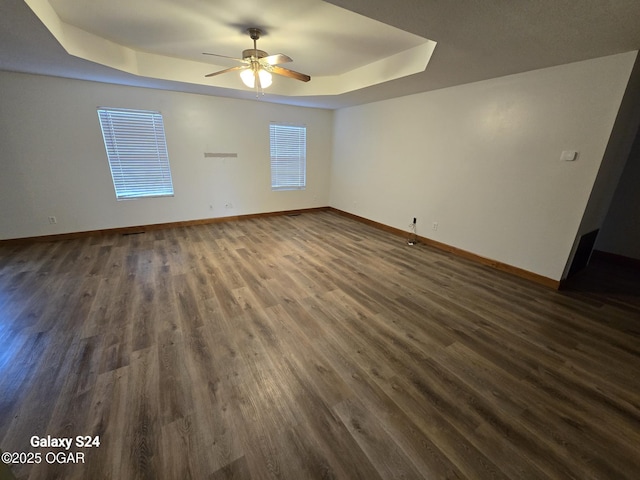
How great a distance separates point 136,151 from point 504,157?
5839mm

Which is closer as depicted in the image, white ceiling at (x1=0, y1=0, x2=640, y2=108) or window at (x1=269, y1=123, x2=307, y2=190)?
white ceiling at (x1=0, y1=0, x2=640, y2=108)

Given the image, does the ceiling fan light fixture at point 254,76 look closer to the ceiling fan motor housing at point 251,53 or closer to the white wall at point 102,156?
the ceiling fan motor housing at point 251,53

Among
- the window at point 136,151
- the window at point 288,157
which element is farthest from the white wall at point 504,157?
the window at point 136,151

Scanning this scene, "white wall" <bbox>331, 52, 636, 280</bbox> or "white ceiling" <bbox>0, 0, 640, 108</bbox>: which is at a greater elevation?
"white ceiling" <bbox>0, 0, 640, 108</bbox>

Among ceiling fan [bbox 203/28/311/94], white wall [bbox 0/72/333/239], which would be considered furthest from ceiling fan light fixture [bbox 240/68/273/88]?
white wall [bbox 0/72/333/239]

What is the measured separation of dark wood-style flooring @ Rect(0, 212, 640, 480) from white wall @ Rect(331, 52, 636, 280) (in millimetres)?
762

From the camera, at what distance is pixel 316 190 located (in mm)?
6672

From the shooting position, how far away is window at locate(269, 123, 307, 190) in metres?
5.80

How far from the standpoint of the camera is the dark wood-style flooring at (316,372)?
131cm

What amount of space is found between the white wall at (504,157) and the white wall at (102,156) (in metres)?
2.67

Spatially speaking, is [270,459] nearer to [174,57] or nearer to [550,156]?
[550,156]

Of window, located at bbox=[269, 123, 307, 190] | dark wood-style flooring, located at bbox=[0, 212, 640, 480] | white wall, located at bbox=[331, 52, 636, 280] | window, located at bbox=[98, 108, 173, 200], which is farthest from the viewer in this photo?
window, located at bbox=[269, 123, 307, 190]

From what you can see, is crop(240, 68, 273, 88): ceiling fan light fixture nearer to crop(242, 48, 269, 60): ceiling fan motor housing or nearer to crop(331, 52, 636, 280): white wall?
crop(242, 48, 269, 60): ceiling fan motor housing

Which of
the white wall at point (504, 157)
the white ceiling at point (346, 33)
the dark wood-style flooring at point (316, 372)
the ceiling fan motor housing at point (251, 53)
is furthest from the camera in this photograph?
the ceiling fan motor housing at point (251, 53)
